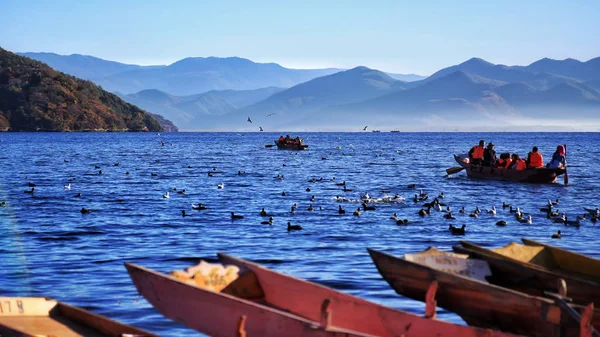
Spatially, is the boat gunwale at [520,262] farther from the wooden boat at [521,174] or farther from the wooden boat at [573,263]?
the wooden boat at [521,174]

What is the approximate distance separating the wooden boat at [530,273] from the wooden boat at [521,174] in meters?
33.9

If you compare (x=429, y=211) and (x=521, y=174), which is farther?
(x=521, y=174)

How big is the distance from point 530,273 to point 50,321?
748 cm

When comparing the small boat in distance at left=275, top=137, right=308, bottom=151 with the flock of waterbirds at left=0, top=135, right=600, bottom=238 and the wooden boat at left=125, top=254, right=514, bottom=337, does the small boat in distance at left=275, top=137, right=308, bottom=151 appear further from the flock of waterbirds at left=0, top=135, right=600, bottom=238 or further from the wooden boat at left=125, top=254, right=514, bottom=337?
the wooden boat at left=125, top=254, right=514, bottom=337

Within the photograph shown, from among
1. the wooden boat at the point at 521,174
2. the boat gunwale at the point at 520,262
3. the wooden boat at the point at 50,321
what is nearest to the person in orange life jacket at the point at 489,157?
the wooden boat at the point at 521,174

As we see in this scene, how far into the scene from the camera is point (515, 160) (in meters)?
51.1

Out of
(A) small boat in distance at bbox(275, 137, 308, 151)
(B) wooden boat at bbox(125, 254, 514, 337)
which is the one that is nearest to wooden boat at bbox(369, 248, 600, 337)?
(B) wooden boat at bbox(125, 254, 514, 337)

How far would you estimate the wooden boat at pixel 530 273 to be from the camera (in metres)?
13.8

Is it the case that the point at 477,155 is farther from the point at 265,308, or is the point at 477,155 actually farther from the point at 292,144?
the point at 292,144

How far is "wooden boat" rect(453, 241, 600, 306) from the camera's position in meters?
13.8

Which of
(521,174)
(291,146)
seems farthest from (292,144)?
(521,174)

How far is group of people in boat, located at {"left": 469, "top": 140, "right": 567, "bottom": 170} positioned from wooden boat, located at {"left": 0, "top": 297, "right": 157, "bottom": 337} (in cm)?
3841

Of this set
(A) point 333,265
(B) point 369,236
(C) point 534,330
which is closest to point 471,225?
(B) point 369,236

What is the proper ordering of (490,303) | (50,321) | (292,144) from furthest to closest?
(292,144), (50,321), (490,303)
